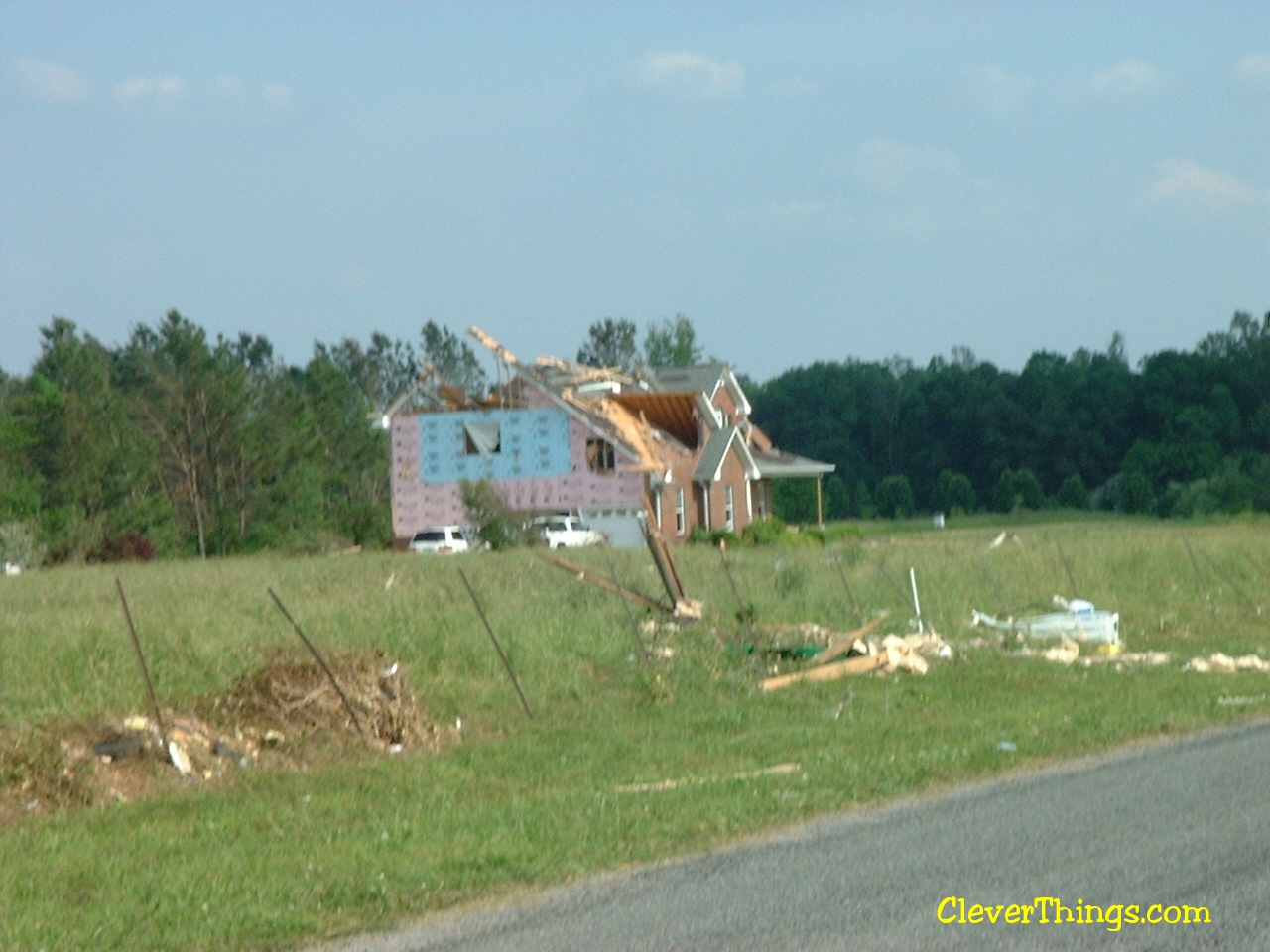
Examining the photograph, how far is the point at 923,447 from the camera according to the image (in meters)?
116

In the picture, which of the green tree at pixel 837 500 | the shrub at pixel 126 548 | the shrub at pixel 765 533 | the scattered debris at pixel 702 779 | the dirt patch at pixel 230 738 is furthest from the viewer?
the green tree at pixel 837 500

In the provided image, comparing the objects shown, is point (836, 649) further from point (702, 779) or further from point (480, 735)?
point (702, 779)

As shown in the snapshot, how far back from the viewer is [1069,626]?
23875 millimetres

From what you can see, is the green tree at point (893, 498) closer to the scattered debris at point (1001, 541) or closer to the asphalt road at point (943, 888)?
the scattered debris at point (1001, 541)

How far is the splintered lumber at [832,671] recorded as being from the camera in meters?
A: 18.1

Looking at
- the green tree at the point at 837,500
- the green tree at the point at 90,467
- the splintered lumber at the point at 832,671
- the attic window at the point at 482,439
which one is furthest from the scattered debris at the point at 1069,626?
the green tree at the point at 837,500

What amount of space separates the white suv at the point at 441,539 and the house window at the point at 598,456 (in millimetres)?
5275

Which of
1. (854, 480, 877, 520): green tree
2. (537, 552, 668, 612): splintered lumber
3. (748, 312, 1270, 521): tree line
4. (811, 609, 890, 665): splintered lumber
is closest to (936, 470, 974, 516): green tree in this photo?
(748, 312, 1270, 521): tree line

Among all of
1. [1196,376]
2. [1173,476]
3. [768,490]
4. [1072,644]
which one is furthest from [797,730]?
[1196,376]

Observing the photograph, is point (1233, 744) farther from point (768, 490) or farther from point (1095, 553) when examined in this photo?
point (768, 490)

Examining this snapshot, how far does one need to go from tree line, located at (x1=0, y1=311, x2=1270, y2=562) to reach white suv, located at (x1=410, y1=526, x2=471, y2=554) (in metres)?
3.08

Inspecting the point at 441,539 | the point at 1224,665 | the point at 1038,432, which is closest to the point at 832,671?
the point at 1224,665

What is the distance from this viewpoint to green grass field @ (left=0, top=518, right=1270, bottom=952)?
30.1 feet

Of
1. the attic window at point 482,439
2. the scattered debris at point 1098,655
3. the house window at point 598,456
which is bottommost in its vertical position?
the scattered debris at point 1098,655
